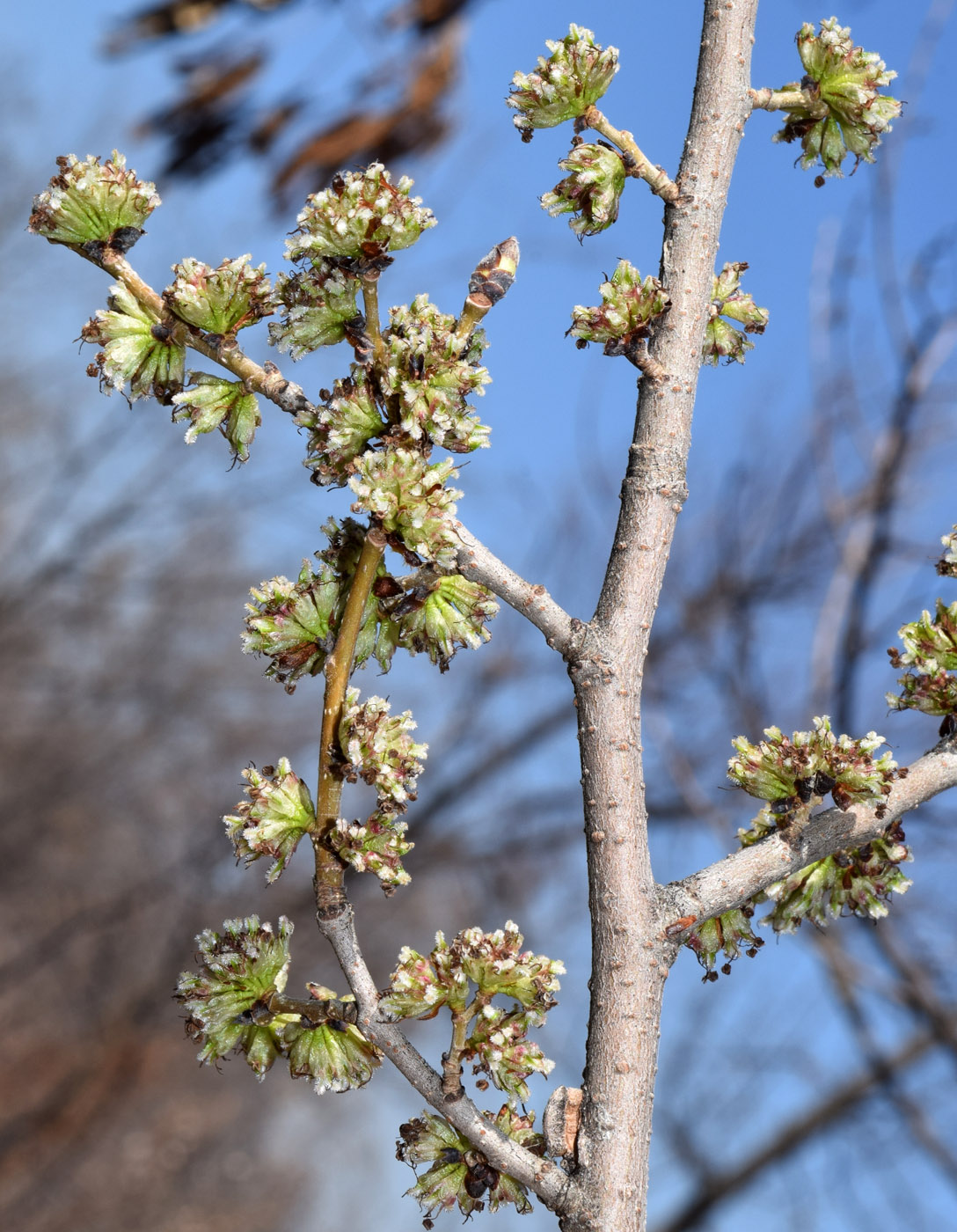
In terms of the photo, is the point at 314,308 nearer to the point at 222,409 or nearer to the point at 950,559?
the point at 222,409

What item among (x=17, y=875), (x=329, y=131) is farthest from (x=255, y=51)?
(x=17, y=875)

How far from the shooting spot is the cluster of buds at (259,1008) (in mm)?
715

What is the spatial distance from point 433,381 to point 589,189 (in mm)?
268

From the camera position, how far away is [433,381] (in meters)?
0.69

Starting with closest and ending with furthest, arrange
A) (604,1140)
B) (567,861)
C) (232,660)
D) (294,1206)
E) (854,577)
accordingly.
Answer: (604,1140)
(854,577)
(567,861)
(294,1206)
(232,660)

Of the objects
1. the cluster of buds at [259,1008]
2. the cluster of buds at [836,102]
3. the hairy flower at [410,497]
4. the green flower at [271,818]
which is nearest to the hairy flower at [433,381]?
the hairy flower at [410,497]

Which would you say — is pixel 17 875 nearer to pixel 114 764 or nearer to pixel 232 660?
pixel 114 764

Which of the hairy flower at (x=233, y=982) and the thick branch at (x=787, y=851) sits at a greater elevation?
the hairy flower at (x=233, y=982)

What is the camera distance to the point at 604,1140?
71 cm

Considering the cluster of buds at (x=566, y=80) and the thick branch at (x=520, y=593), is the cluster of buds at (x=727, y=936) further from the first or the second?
the cluster of buds at (x=566, y=80)

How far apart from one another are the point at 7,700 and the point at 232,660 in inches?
46.9

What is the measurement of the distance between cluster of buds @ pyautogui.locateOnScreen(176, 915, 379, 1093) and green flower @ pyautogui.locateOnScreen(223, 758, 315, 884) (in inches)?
1.8

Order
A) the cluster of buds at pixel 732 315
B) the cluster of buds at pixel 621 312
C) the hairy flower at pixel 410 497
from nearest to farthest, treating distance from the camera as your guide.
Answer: the hairy flower at pixel 410 497 → the cluster of buds at pixel 621 312 → the cluster of buds at pixel 732 315

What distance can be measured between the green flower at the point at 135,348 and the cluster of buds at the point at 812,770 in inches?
19.4
